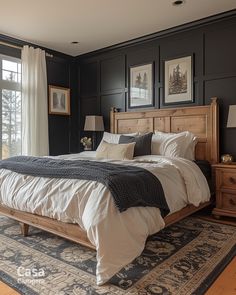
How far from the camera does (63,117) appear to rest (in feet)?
17.3

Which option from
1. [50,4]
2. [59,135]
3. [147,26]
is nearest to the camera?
[50,4]

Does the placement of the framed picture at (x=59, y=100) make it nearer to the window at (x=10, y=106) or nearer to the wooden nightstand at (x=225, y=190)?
the window at (x=10, y=106)

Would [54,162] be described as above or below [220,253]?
above

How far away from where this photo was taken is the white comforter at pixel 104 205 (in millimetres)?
1795

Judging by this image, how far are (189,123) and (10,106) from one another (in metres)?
2.96

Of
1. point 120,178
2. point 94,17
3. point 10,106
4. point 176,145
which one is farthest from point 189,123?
point 10,106

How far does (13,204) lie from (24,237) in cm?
37

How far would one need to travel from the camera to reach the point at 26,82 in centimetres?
454

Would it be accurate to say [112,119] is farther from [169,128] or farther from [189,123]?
[189,123]

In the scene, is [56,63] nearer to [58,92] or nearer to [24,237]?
[58,92]

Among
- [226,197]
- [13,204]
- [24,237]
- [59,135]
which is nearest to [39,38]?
[59,135]

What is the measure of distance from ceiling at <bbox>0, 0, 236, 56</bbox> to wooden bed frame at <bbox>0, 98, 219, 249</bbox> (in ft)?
4.02

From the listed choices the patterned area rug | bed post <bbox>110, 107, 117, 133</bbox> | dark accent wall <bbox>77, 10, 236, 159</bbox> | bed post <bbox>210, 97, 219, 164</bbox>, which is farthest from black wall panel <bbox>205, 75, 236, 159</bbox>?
bed post <bbox>110, 107, 117, 133</bbox>

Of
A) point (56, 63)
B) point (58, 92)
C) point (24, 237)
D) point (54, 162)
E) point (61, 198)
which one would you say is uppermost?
point (56, 63)
